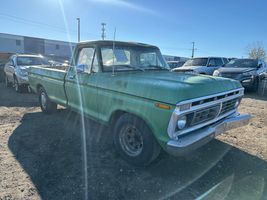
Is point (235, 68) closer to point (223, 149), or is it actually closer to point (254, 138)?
point (254, 138)

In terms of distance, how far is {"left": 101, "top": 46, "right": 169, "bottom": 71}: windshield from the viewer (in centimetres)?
416

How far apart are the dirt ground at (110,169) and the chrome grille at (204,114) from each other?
2.96ft

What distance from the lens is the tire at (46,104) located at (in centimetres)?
634

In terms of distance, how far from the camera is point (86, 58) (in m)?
4.52

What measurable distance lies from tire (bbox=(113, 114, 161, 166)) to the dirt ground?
7.8 inches

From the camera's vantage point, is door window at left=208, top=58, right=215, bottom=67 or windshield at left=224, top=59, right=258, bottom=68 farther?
door window at left=208, top=58, right=215, bottom=67

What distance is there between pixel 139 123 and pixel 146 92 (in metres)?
0.52

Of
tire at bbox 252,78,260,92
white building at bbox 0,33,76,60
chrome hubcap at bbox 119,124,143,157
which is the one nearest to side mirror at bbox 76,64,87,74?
chrome hubcap at bbox 119,124,143,157

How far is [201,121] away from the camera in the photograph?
3.26 meters

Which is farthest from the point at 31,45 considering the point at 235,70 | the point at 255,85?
the point at 255,85

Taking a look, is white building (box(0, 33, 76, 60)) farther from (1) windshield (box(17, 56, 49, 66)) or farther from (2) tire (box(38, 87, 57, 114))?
(2) tire (box(38, 87, 57, 114))

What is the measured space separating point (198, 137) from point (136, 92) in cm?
112

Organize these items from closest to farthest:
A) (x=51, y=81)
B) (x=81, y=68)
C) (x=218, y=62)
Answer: (x=81, y=68) < (x=51, y=81) < (x=218, y=62)

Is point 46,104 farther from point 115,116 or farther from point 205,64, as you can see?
point 205,64
